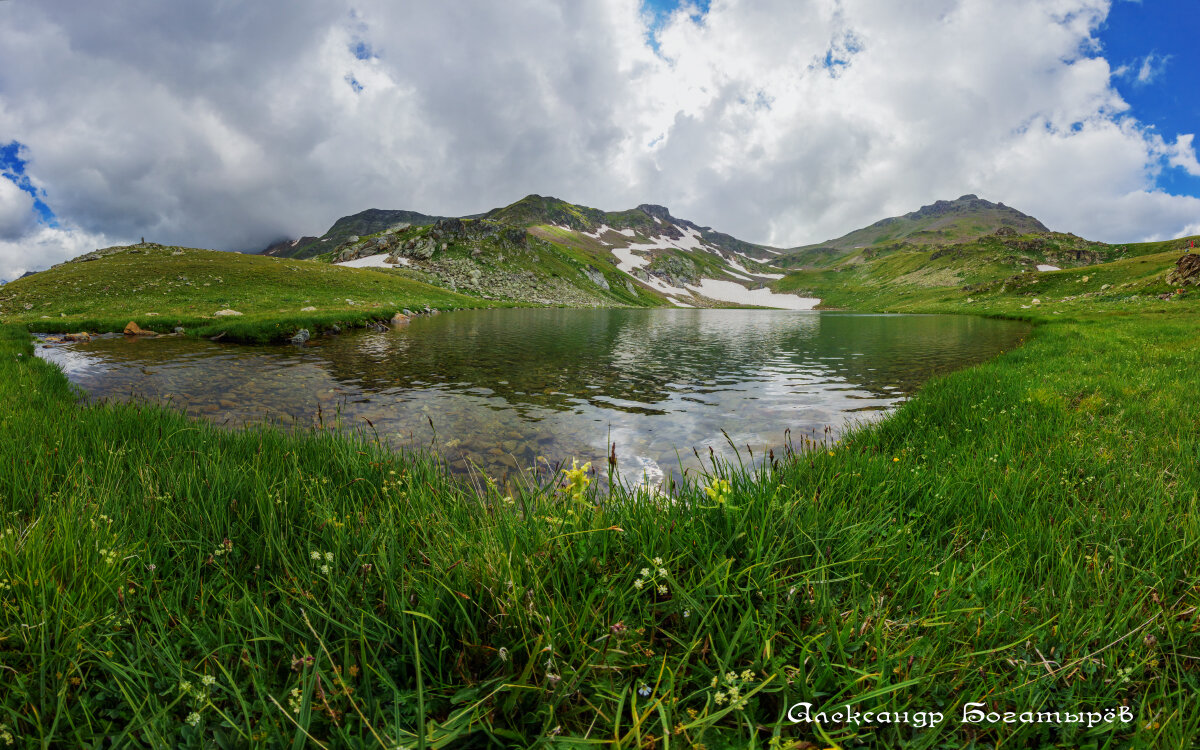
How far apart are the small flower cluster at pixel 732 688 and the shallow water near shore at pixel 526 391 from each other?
2.26 meters

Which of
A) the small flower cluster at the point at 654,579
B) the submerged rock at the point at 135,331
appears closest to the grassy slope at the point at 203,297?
the submerged rock at the point at 135,331

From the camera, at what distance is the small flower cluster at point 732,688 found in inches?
64.5

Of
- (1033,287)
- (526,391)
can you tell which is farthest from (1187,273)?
(526,391)

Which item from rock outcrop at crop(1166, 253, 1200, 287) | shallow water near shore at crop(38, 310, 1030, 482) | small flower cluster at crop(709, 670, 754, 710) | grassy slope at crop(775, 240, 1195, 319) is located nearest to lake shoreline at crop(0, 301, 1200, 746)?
small flower cluster at crop(709, 670, 754, 710)

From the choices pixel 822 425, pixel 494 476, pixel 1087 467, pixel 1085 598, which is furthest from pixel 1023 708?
pixel 822 425

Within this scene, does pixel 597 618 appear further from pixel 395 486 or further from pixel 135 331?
pixel 135 331

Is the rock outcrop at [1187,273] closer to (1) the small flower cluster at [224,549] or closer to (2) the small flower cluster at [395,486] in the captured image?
(2) the small flower cluster at [395,486]

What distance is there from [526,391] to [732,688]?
44.5ft

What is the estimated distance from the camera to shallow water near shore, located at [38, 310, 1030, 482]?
9.63 m

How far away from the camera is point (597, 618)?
81.7 inches

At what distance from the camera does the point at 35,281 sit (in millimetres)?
58188

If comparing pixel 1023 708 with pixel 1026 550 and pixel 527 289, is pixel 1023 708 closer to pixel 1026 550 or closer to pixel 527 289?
pixel 1026 550

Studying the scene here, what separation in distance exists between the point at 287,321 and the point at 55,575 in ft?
106

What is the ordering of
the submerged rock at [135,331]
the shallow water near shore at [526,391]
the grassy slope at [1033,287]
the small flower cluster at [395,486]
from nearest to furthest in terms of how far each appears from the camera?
the small flower cluster at [395,486], the shallow water near shore at [526,391], the submerged rock at [135,331], the grassy slope at [1033,287]
